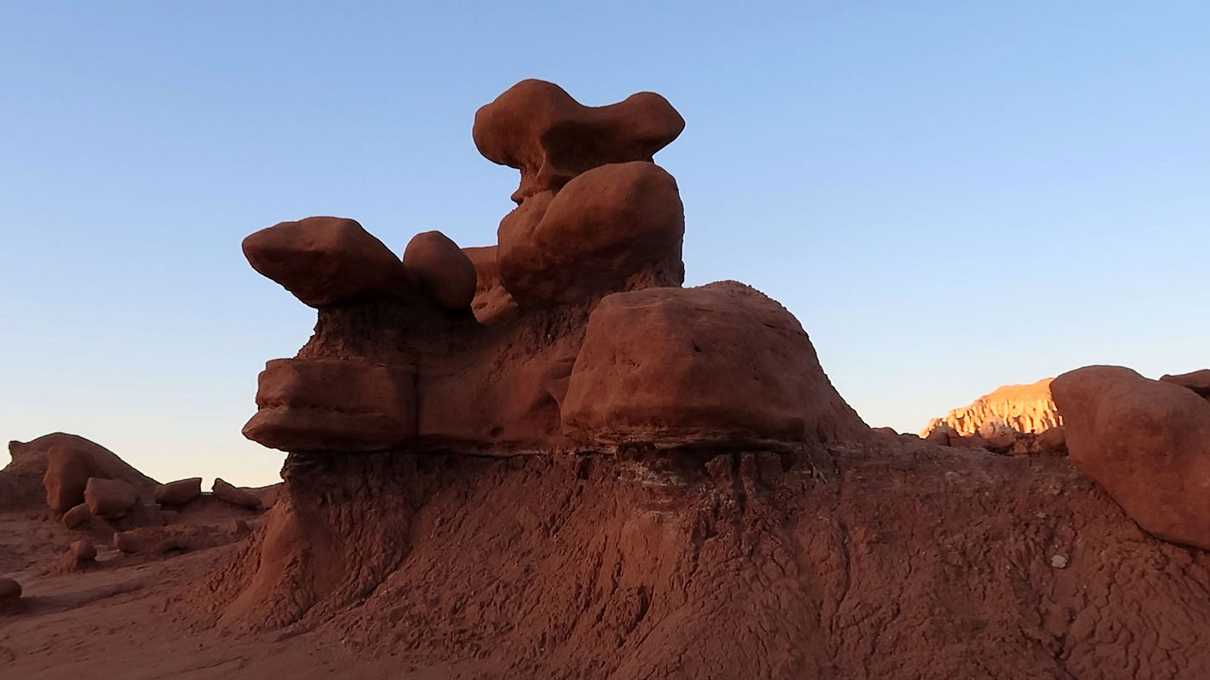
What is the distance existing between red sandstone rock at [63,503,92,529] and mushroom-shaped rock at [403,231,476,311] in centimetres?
788

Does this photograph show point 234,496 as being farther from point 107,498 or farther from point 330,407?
point 330,407

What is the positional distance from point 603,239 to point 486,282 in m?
3.80

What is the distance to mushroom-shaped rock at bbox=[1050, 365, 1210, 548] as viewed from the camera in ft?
14.4

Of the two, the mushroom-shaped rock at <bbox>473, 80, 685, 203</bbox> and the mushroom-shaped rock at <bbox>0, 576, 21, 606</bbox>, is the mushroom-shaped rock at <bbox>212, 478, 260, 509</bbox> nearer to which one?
the mushroom-shaped rock at <bbox>0, 576, 21, 606</bbox>

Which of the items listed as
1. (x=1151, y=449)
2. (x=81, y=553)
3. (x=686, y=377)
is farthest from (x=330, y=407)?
(x=81, y=553)

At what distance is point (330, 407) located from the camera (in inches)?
295

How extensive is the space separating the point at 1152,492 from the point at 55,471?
14.1 meters

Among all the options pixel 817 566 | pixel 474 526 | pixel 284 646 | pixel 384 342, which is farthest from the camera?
pixel 384 342

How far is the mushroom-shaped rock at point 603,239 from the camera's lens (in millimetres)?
6758

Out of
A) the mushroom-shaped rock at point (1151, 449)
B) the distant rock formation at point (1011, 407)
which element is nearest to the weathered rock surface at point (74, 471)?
the mushroom-shaped rock at point (1151, 449)

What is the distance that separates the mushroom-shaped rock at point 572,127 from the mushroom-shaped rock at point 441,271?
1165 millimetres

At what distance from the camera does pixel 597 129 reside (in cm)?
870

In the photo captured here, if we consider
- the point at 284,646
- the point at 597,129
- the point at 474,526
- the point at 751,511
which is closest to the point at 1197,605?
the point at 751,511

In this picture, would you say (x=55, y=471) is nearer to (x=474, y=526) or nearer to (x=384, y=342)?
(x=384, y=342)
